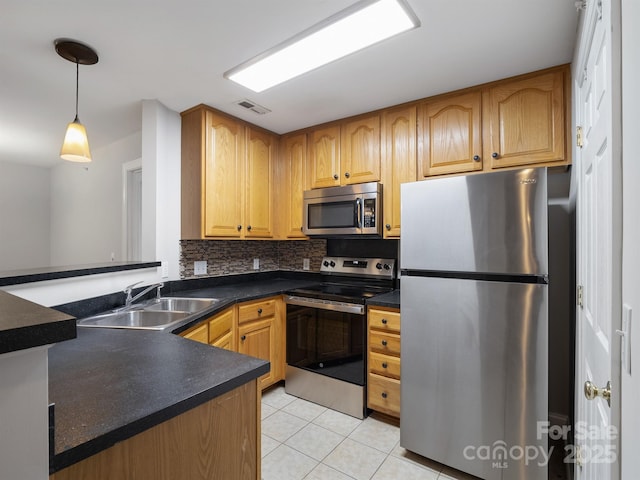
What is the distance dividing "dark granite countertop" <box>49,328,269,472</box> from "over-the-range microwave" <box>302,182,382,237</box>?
1565mm

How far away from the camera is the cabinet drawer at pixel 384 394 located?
83.6 inches

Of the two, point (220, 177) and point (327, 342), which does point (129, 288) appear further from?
point (327, 342)

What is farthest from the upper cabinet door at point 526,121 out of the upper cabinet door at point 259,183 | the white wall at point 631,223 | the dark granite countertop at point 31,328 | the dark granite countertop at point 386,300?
the dark granite countertop at point 31,328

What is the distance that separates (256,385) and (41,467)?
23.4 inches

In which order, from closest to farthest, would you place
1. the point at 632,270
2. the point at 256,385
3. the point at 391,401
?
the point at 632,270 < the point at 256,385 < the point at 391,401

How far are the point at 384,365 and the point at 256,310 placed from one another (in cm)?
102

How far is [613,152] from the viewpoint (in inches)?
28.9

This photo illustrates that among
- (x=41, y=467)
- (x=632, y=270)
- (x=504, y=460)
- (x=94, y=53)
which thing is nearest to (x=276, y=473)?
Result: (x=504, y=460)

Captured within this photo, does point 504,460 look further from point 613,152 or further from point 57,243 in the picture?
point 57,243

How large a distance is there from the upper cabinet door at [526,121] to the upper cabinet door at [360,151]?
2.57ft

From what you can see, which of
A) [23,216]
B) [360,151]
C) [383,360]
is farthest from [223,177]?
A: [23,216]

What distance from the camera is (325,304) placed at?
7.94ft

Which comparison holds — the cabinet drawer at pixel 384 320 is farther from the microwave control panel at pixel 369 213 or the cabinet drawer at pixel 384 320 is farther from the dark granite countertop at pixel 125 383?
the dark granite countertop at pixel 125 383

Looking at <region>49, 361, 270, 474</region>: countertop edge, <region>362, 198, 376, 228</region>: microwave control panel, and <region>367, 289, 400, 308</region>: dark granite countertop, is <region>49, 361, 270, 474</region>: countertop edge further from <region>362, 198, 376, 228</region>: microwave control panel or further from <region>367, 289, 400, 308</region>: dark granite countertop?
<region>362, 198, 376, 228</region>: microwave control panel
